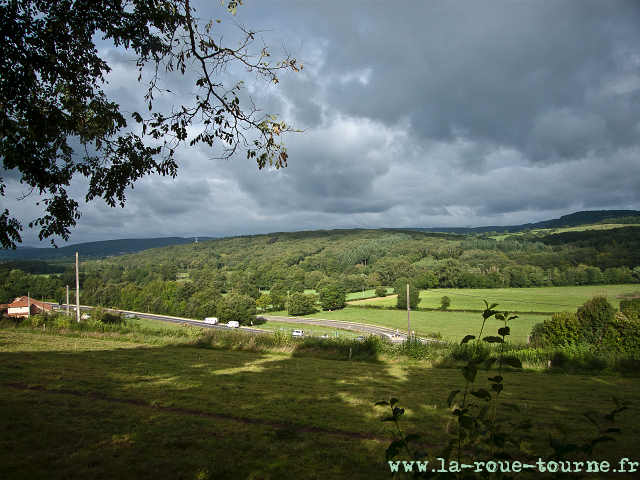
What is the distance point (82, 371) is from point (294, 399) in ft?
20.5

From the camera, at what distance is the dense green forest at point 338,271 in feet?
207

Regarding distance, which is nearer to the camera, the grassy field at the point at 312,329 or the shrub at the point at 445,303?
the grassy field at the point at 312,329

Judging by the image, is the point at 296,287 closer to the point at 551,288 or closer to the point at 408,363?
the point at 551,288

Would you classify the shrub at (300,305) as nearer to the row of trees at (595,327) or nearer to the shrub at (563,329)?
the row of trees at (595,327)

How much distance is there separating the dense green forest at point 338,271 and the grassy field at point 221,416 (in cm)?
5159

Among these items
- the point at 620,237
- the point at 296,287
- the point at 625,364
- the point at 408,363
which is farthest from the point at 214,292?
the point at 620,237

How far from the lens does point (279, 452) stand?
4797 mm

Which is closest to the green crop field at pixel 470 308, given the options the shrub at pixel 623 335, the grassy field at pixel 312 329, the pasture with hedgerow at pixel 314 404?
the grassy field at pixel 312 329

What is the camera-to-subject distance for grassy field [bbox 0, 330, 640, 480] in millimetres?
4316

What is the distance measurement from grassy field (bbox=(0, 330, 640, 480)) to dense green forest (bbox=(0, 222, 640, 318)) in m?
51.6

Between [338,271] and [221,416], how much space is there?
10198 cm

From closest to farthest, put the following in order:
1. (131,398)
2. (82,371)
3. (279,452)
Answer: (279,452), (131,398), (82,371)

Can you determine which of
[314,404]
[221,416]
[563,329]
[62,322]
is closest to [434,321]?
[563,329]

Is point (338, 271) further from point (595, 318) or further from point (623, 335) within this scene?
point (623, 335)
